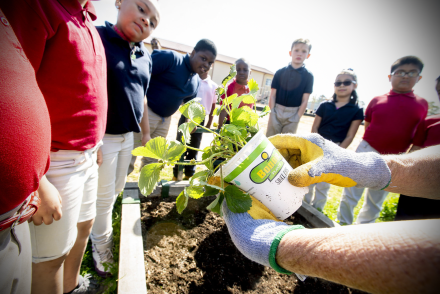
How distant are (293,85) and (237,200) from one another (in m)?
3.17

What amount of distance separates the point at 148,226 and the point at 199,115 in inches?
51.9

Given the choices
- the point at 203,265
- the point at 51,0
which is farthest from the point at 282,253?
the point at 51,0

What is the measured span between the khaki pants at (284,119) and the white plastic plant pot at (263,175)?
2.73m

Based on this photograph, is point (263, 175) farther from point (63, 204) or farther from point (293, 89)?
point (293, 89)

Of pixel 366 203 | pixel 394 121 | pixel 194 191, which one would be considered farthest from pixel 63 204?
pixel 394 121

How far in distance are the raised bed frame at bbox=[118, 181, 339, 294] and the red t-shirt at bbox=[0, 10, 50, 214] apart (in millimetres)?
958

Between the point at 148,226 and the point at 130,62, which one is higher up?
the point at 130,62

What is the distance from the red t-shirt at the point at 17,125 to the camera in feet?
1.55

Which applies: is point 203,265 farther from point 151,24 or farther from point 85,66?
point 151,24

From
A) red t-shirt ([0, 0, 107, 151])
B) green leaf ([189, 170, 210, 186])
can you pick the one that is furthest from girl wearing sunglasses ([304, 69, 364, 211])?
red t-shirt ([0, 0, 107, 151])

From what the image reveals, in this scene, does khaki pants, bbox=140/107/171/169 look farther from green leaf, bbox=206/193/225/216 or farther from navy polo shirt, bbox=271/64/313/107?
navy polo shirt, bbox=271/64/313/107

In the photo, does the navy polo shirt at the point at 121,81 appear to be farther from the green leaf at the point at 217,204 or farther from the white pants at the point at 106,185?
the green leaf at the point at 217,204

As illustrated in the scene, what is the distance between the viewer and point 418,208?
1.95 metres

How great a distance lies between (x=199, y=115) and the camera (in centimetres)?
106
